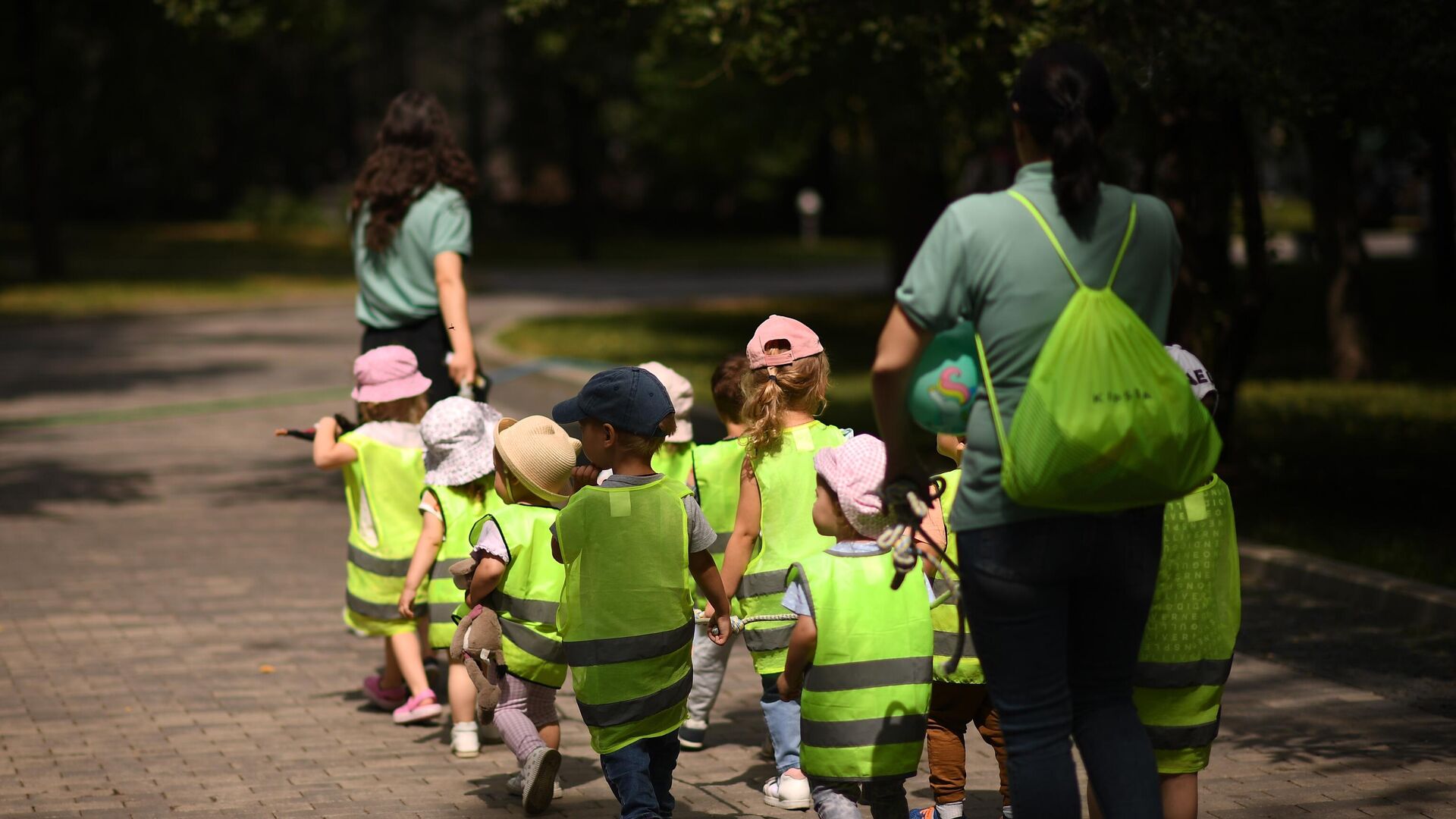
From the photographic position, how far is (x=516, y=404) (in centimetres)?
1523

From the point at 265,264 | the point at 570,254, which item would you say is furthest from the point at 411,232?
the point at 570,254

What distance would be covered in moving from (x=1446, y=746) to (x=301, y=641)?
440 cm

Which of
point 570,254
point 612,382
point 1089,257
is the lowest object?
point 570,254

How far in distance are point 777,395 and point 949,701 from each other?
3.04ft

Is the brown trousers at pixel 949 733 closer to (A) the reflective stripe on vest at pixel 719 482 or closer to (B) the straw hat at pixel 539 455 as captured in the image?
(A) the reflective stripe on vest at pixel 719 482

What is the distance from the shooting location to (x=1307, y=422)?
44.3 ft

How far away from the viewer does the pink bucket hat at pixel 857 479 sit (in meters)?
3.95

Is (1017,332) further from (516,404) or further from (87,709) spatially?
(516,404)

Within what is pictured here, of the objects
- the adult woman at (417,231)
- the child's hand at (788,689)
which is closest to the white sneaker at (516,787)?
the child's hand at (788,689)

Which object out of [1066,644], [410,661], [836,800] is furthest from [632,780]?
[410,661]

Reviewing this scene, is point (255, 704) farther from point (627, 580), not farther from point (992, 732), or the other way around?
point (992, 732)

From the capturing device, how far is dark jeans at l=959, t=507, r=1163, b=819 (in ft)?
11.0

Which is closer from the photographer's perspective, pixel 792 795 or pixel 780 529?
pixel 780 529

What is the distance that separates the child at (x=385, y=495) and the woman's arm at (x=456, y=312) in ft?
1.08
